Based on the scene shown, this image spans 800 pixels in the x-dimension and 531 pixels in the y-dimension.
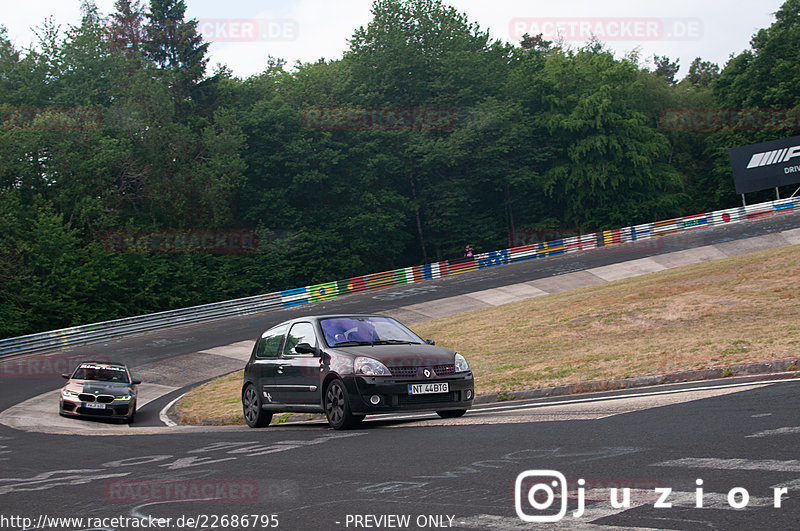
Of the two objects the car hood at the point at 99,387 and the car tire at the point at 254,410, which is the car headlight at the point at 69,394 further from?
the car tire at the point at 254,410

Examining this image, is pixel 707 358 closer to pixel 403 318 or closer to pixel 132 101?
pixel 403 318

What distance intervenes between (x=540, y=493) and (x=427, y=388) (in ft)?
16.6

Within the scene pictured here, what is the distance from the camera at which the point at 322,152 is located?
65.5m

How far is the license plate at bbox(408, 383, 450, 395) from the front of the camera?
10.9 m

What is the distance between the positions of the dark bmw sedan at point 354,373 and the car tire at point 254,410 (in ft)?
0.06

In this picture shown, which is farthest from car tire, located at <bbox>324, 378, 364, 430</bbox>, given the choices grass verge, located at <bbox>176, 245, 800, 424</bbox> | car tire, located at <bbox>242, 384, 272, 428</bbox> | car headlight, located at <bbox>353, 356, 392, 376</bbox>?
grass verge, located at <bbox>176, 245, 800, 424</bbox>

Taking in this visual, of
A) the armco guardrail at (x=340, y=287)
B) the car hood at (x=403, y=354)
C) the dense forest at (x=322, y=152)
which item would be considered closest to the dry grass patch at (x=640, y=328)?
the car hood at (x=403, y=354)

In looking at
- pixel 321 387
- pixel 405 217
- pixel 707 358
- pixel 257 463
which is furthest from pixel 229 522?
pixel 405 217

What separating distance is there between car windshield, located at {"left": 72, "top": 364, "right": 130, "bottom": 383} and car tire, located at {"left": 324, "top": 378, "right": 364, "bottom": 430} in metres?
11.3

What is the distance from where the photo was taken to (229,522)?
19.5 feet

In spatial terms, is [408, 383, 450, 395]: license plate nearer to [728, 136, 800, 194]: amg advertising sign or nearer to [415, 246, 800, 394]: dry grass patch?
[415, 246, 800, 394]: dry grass patch

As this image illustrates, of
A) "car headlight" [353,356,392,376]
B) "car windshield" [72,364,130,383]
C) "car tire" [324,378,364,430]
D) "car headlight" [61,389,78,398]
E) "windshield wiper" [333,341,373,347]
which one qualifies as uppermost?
"windshield wiper" [333,341,373,347]

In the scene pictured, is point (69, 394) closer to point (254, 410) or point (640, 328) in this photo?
point (254, 410)

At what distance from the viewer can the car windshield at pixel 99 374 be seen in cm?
2089
